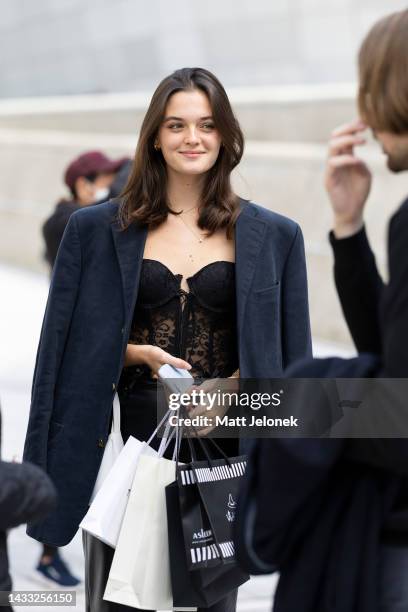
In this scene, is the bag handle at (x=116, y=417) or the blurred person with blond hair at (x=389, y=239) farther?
the bag handle at (x=116, y=417)

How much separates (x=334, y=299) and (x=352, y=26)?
703 centimetres

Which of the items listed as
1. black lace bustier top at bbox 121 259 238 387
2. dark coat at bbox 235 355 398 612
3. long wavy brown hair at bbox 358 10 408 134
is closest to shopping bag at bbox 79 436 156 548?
black lace bustier top at bbox 121 259 238 387

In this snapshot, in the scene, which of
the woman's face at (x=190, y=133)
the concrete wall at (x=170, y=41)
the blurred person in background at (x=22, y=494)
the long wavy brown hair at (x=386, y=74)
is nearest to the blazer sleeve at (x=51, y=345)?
the woman's face at (x=190, y=133)

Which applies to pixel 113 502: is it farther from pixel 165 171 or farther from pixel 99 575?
pixel 165 171

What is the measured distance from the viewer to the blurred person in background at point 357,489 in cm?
253

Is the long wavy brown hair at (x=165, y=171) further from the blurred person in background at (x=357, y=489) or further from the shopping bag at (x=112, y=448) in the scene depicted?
the blurred person in background at (x=357, y=489)

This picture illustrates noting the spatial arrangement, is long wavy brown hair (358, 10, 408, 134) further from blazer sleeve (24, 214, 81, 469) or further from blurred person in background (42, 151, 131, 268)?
blurred person in background (42, 151, 131, 268)

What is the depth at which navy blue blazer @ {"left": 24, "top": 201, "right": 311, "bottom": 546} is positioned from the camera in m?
4.11

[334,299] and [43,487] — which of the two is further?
[334,299]

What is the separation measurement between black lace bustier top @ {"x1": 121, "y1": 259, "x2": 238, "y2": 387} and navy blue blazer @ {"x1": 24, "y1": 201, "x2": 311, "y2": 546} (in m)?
0.07

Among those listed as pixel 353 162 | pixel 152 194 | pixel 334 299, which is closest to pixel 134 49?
pixel 334 299

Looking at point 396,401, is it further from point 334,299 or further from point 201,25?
point 201,25

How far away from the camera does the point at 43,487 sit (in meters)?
2.75

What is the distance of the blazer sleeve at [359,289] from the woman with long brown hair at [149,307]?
47.2 inches
